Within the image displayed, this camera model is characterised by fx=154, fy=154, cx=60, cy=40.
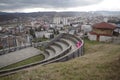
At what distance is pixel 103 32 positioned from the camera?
2470 centimetres

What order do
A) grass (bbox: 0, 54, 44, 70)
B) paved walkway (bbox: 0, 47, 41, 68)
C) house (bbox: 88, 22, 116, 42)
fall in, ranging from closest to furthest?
1. grass (bbox: 0, 54, 44, 70)
2. paved walkway (bbox: 0, 47, 41, 68)
3. house (bbox: 88, 22, 116, 42)

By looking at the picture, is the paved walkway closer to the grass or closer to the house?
the grass

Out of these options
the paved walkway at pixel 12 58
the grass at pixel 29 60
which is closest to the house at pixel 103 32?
the paved walkway at pixel 12 58

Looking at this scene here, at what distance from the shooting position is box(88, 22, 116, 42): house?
2411 centimetres

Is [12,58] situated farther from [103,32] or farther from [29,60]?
[103,32]

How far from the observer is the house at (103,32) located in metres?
24.1

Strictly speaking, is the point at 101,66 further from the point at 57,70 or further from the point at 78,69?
the point at 57,70

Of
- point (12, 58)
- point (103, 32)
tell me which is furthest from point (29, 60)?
point (103, 32)

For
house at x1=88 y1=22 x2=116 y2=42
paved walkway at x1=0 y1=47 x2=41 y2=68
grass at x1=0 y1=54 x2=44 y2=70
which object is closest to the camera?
grass at x1=0 y1=54 x2=44 y2=70

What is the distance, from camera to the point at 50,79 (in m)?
7.29

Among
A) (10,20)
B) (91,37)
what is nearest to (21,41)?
(91,37)

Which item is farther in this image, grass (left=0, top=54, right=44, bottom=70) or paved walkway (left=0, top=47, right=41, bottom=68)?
paved walkway (left=0, top=47, right=41, bottom=68)

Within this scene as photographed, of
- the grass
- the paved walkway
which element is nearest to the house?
the paved walkway

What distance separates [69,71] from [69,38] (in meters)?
13.1
